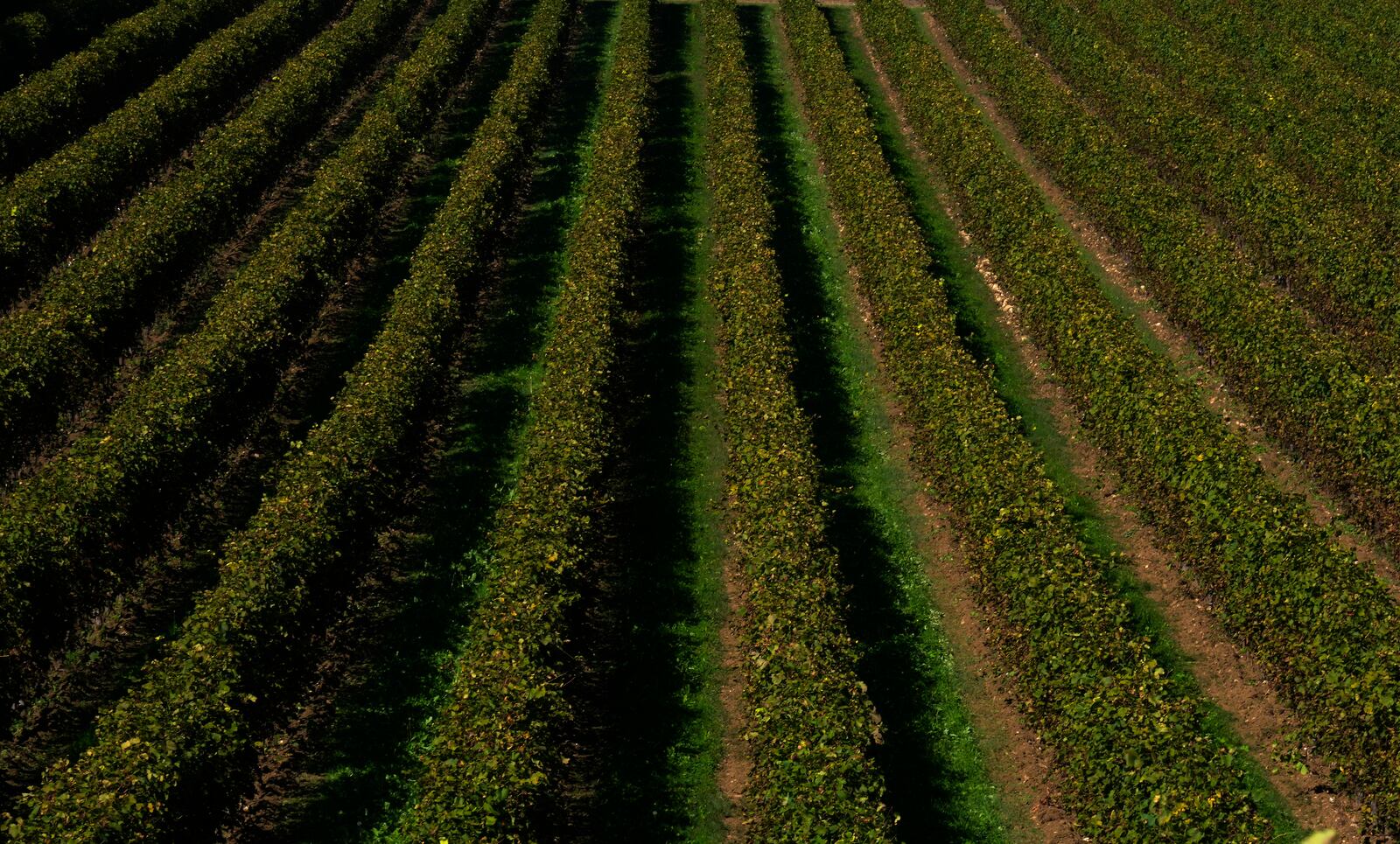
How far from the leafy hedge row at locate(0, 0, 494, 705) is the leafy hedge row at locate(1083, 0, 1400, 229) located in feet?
107

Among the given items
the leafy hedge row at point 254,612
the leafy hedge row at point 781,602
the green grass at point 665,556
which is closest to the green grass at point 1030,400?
the leafy hedge row at point 781,602

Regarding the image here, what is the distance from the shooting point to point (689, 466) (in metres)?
25.4

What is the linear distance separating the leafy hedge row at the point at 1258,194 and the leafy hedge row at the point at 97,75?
1531 inches

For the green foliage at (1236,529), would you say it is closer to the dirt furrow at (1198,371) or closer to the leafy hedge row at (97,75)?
the dirt furrow at (1198,371)

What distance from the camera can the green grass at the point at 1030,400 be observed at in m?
19.6

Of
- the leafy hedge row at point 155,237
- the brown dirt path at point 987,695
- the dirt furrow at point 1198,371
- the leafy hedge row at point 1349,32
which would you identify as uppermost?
the leafy hedge row at point 1349,32

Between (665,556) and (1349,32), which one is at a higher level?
(1349,32)

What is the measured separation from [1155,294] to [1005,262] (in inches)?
179

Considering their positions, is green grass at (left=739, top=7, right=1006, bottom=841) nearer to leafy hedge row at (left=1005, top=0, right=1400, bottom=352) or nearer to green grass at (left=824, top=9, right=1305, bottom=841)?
green grass at (left=824, top=9, right=1305, bottom=841)

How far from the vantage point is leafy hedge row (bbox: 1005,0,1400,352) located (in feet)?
101

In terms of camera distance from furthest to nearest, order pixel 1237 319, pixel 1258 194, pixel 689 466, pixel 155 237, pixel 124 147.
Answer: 1. pixel 124 147
2. pixel 1258 194
3. pixel 155 237
4. pixel 1237 319
5. pixel 689 466

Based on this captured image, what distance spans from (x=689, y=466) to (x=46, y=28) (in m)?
37.4

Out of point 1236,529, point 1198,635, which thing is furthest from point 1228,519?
point 1198,635

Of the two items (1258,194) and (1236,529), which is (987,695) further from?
(1258,194)
